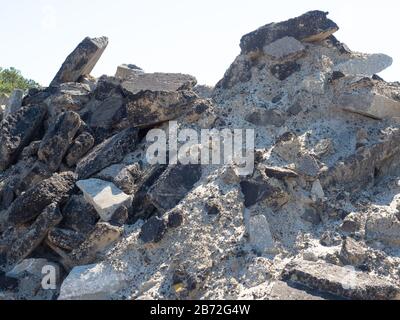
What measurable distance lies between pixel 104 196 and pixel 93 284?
101 cm

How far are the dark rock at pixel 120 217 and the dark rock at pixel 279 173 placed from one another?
4.64ft

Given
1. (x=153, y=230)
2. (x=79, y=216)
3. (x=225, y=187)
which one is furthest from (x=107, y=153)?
(x=225, y=187)

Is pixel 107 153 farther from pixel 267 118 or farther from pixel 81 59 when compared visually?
pixel 81 59

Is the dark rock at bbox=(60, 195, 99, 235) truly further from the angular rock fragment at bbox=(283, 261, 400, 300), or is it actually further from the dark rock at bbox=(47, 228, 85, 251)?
the angular rock fragment at bbox=(283, 261, 400, 300)

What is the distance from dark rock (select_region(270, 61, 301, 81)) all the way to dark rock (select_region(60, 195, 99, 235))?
2761 millimetres

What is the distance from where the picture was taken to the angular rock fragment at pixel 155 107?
5961mm

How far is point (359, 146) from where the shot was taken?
18.0ft

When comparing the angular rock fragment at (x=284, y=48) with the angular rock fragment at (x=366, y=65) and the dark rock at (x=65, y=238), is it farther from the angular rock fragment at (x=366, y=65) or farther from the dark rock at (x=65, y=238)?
the dark rock at (x=65, y=238)

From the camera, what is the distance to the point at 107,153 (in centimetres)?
574

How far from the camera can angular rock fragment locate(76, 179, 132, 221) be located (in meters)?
5.10

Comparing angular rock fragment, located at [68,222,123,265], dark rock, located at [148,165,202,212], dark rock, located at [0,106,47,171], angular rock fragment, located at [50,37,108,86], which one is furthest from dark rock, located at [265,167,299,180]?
angular rock fragment, located at [50,37,108,86]

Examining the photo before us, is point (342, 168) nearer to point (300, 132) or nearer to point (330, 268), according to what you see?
point (300, 132)

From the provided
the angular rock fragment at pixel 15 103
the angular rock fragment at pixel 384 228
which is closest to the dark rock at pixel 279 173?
→ the angular rock fragment at pixel 384 228
